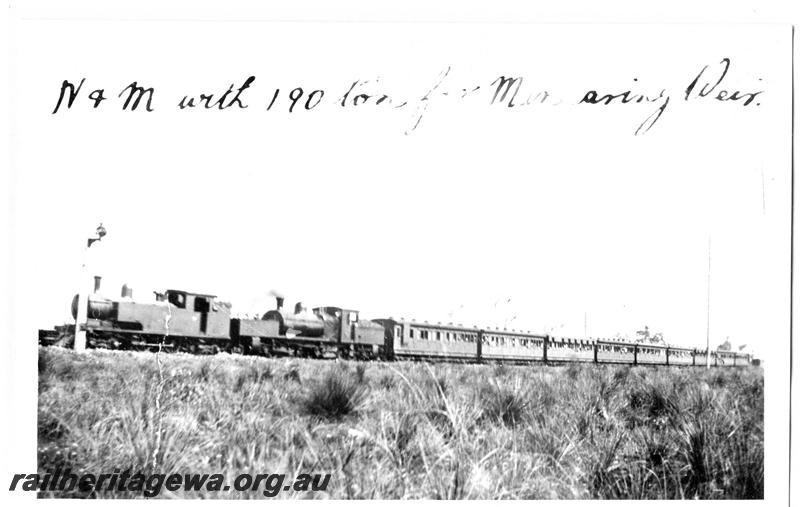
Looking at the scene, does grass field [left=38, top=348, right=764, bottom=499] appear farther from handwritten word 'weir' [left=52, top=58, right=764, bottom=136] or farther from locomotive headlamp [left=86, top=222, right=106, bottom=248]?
handwritten word 'weir' [left=52, top=58, right=764, bottom=136]

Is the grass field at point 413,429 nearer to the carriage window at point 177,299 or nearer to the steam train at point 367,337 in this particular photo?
the steam train at point 367,337

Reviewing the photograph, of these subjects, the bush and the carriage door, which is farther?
the carriage door

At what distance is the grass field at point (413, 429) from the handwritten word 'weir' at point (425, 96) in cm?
182

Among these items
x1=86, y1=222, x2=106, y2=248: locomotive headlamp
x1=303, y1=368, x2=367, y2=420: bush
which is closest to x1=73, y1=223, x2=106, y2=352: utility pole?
x1=86, y1=222, x2=106, y2=248: locomotive headlamp

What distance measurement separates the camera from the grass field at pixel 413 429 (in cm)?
342

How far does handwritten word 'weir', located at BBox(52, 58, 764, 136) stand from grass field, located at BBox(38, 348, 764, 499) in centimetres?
182

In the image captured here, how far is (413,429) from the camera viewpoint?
3.65 m

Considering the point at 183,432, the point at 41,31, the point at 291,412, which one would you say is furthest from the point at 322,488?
the point at 41,31

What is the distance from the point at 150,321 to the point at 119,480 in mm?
1604

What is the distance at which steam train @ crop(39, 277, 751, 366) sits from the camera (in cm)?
429

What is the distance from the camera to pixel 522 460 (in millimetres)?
3578

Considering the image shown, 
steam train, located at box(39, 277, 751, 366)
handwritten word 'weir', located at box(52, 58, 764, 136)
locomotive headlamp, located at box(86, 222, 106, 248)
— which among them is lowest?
steam train, located at box(39, 277, 751, 366)

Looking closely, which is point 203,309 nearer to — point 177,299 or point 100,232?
point 177,299

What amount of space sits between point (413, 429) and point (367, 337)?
1.27 metres
